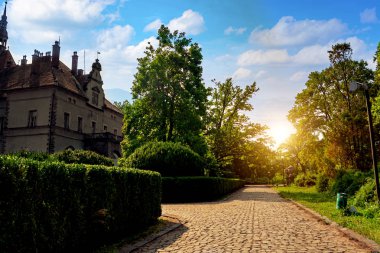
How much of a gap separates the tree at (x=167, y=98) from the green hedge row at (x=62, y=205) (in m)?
21.9

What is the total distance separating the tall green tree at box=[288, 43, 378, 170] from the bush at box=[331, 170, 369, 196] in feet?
12.3

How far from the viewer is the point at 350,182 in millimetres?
20000

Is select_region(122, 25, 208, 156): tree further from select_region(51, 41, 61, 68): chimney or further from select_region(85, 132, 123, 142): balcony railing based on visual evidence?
select_region(51, 41, 61, 68): chimney

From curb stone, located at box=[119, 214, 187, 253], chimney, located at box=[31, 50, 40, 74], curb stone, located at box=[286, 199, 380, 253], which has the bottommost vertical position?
curb stone, located at box=[119, 214, 187, 253]

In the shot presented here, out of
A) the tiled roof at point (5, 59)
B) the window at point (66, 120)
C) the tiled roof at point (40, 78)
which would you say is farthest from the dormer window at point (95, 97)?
the tiled roof at point (5, 59)

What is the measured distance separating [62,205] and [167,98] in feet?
85.5

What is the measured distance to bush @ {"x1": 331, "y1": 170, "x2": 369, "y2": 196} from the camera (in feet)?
60.0

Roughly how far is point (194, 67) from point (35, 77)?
1970cm

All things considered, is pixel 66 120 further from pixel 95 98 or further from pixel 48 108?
pixel 95 98

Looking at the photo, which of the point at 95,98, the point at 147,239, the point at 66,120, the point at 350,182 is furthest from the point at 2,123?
the point at 147,239

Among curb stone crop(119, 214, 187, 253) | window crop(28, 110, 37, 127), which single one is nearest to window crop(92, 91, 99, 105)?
window crop(28, 110, 37, 127)

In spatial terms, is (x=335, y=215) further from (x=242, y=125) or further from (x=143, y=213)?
(x=242, y=125)

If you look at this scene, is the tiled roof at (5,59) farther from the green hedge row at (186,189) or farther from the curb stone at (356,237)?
the curb stone at (356,237)

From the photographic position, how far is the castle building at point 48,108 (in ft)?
122
